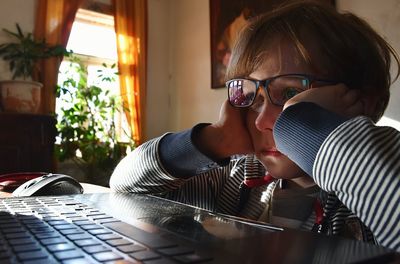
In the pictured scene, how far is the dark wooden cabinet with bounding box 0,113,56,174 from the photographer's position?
2.45 meters

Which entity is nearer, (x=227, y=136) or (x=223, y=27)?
(x=227, y=136)

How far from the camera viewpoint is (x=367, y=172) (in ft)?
1.25

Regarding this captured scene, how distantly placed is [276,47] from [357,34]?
155mm

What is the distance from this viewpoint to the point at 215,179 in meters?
0.88

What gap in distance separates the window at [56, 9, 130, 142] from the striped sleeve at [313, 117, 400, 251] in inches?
118

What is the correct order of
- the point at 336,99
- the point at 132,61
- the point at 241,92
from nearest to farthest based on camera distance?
the point at 336,99
the point at 241,92
the point at 132,61

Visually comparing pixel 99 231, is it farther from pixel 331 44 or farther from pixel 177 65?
pixel 177 65

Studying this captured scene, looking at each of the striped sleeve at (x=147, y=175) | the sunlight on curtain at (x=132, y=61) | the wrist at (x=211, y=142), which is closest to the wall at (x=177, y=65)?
the sunlight on curtain at (x=132, y=61)

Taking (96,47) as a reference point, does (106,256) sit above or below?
below

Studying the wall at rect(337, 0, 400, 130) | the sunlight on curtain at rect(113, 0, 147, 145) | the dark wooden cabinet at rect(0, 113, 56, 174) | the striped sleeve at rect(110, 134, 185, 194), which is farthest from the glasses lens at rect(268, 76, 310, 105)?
the sunlight on curtain at rect(113, 0, 147, 145)

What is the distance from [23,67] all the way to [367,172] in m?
2.93

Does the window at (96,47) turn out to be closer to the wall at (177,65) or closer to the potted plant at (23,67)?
the potted plant at (23,67)

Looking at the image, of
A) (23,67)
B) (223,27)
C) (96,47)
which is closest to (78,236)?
(23,67)

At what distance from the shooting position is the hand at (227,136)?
27.3 inches
